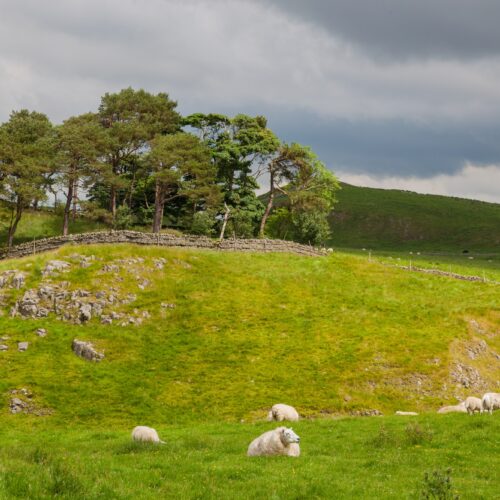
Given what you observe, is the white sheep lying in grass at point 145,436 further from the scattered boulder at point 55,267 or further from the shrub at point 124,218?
the shrub at point 124,218

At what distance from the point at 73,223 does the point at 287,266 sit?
A: 42886 millimetres

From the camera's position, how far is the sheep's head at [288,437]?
915 inches

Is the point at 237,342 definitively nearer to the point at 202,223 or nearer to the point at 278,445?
the point at 278,445

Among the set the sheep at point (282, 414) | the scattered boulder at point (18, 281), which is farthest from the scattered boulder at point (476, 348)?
the scattered boulder at point (18, 281)

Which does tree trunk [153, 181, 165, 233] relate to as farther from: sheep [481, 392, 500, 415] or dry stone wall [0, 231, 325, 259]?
sheep [481, 392, 500, 415]

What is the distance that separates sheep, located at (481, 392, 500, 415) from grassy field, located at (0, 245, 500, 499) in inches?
124

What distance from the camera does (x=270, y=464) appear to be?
70.9 feet

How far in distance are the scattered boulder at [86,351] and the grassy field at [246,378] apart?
0.63 metres

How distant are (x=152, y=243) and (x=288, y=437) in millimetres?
44390

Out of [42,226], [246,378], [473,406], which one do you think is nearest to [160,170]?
[42,226]

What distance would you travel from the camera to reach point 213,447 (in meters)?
26.4

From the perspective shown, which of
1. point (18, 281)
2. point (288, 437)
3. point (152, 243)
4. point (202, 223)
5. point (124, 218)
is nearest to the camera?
point (288, 437)

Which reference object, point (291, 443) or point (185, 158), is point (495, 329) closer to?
point (291, 443)

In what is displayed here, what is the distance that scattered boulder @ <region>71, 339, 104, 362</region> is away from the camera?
45281 millimetres
